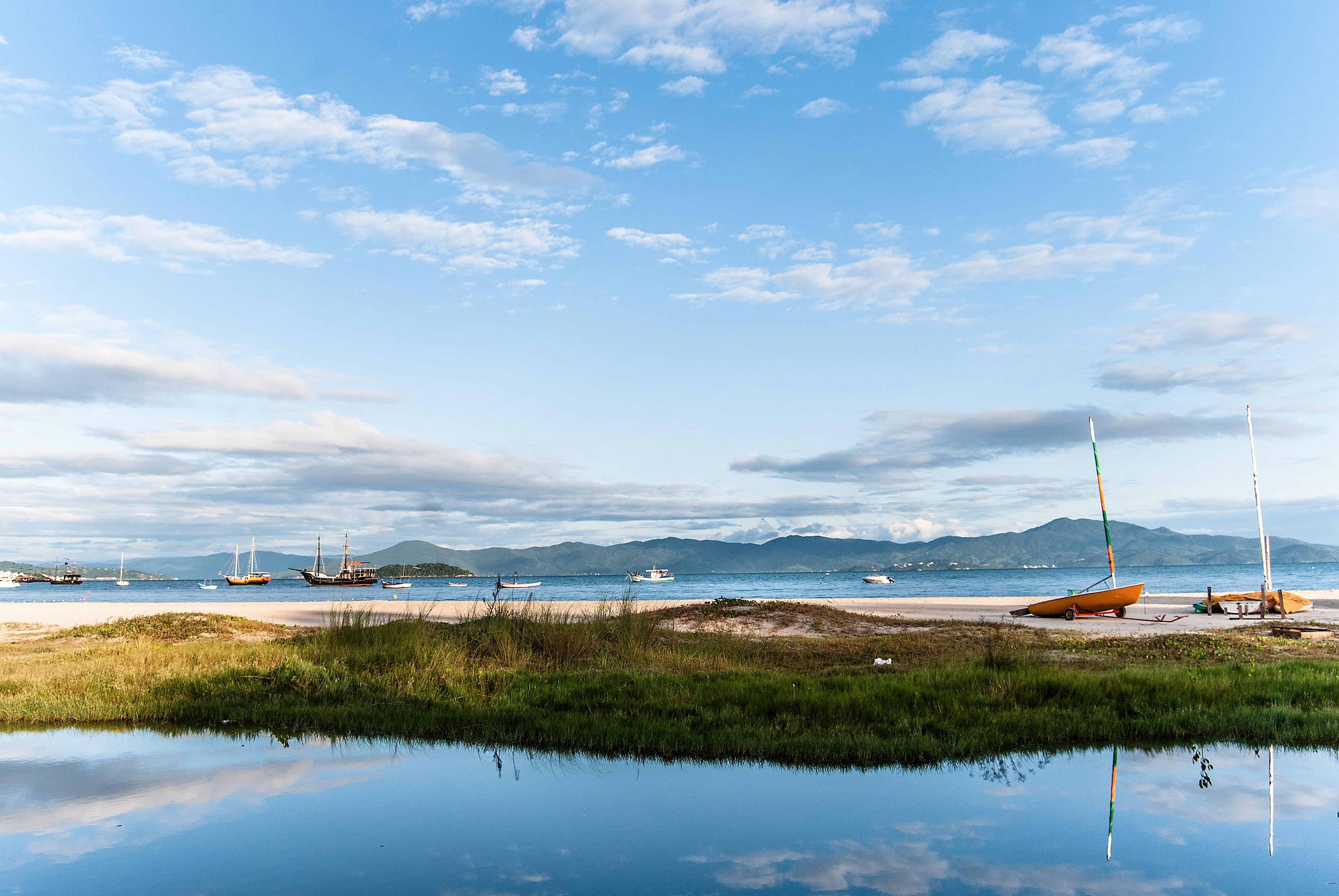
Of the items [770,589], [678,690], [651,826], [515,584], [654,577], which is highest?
[678,690]

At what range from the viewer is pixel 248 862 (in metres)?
6.36

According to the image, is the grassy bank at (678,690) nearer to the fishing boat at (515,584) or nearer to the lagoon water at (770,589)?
the fishing boat at (515,584)

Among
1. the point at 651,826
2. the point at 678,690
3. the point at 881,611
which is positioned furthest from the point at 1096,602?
the point at 651,826

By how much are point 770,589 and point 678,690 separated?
101 m

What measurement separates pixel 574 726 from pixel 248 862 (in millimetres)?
4972

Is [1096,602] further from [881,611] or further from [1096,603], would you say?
[881,611]

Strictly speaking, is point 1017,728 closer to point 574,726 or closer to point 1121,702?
point 1121,702

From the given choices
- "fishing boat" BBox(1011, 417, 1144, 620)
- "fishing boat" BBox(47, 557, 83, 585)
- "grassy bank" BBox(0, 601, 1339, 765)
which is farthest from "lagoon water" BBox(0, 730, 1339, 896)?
"fishing boat" BBox(47, 557, 83, 585)

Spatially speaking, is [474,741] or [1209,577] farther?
[1209,577]

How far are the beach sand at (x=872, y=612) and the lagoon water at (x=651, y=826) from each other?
10.0m

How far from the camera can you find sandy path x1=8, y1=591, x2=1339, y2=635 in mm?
30062

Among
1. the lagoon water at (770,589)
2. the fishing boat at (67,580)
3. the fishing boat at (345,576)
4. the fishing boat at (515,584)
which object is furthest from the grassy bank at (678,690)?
the fishing boat at (67,580)

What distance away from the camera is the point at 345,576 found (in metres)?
134

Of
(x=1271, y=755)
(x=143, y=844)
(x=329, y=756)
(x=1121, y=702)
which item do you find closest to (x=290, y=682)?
(x=329, y=756)
